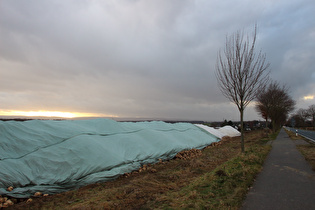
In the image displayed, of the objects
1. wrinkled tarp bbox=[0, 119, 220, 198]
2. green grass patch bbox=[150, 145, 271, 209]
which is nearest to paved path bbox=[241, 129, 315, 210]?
green grass patch bbox=[150, 145, 271, 209]

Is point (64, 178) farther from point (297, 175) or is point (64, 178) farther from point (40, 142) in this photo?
point (297, 175)

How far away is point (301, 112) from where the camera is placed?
273 ft

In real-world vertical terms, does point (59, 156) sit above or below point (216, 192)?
above

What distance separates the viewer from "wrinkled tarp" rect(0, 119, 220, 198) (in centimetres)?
525

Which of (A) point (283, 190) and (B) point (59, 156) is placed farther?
(B) point (59, 156)

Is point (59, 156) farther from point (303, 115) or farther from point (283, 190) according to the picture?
point (303, 115)

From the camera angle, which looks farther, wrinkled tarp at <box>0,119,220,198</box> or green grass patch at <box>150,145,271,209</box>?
wrinkled tarp at <box>0,119,220,198</box>

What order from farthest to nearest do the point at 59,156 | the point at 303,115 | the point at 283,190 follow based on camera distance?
the point at 303,115 < the point at 59,156 < the point at 283,190

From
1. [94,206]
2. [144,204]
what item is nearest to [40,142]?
[94,206]

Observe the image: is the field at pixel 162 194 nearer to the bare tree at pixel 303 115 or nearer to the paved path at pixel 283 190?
the paved path at pixel 283 190

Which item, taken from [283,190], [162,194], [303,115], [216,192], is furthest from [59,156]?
[303,115]

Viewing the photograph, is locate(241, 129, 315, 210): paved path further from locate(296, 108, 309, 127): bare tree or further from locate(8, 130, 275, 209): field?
locate(296, 108, 309, 127): bare tree

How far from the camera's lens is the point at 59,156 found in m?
6.23

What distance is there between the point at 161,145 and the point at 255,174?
520 centimetres
